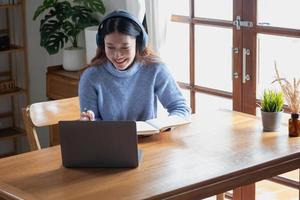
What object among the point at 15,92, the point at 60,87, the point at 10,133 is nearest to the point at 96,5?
the point at 60,87

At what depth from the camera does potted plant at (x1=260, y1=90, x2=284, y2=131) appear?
281 centimetres

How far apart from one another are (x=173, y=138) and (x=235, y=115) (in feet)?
1.31

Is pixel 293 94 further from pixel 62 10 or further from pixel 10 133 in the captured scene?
pixel 10 133

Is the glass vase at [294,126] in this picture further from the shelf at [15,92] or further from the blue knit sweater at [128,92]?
the shelf at [15,92]

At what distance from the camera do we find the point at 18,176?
2408 millimetres

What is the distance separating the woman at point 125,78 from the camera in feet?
9.12

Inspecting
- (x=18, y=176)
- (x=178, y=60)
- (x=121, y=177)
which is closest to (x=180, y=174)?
(x=121, y=177)

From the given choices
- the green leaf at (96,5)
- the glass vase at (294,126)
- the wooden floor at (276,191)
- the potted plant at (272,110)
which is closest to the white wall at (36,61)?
the green leaf at (96,5)

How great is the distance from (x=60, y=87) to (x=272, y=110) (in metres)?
1.71

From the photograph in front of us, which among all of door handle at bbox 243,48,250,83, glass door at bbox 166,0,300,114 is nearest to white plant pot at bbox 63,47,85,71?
glass door at bbox 166,0,300,114

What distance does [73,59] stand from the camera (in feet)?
13.8

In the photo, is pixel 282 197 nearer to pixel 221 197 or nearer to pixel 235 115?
pixel 221 197

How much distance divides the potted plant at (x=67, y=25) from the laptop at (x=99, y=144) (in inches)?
71.3

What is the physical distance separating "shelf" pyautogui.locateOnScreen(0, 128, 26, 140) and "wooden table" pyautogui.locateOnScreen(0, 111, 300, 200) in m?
2.37
